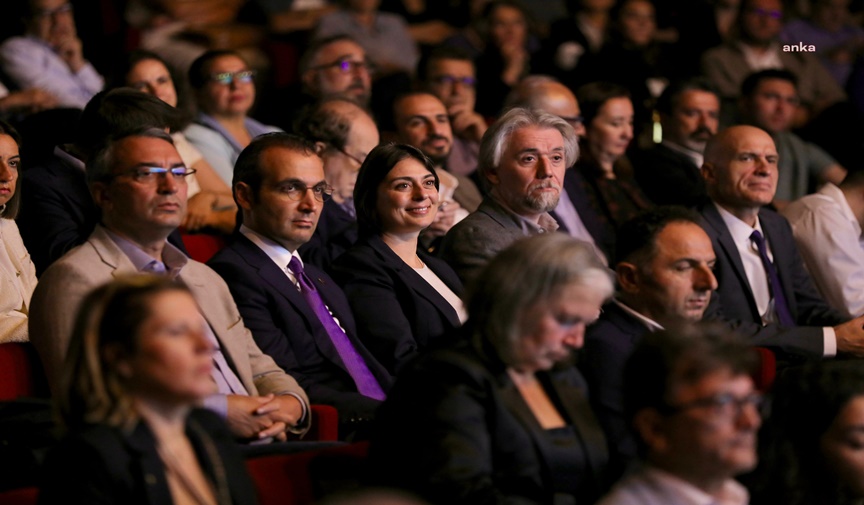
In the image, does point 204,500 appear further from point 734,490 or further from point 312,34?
point 312,34

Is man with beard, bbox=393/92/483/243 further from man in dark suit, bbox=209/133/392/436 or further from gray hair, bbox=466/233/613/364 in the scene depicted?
gray hair, bbox=466/233/613/364

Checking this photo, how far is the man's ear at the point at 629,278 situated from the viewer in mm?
3145

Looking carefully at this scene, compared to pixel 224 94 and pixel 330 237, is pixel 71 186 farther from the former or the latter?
pixel 224 94

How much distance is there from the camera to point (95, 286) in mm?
2623

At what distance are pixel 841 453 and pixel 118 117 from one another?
2.10 metres

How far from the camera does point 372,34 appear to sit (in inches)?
256

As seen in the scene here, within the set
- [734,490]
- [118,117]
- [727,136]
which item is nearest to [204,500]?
[734,490]

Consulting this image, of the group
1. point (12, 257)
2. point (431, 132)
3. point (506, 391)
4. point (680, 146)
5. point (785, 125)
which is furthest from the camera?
point (785, 125)

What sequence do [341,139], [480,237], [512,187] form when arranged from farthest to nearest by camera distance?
[341,139] < [512,187] < [480,237]

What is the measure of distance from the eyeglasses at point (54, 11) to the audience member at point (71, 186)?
1.75 meters

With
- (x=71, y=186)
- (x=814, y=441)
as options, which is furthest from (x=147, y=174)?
(x=814, y=441)

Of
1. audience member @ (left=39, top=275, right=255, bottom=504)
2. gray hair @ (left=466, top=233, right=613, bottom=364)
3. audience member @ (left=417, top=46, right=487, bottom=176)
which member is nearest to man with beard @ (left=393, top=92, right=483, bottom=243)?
audience member @ (left=417, top=46, right=487, bottom=176)

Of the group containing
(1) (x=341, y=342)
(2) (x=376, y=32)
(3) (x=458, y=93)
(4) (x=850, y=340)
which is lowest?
(1) (x=341, y=342)

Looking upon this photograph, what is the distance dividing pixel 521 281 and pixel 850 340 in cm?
190
